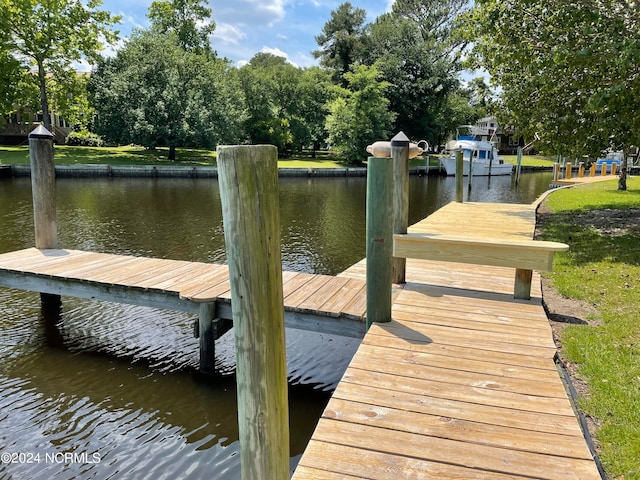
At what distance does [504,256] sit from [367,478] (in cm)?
328

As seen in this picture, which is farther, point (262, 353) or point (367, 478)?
point (367, 478)

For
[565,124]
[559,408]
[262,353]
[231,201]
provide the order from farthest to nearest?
[565,124], [559,408], [262,353], [231,201]

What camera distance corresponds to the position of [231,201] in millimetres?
2098

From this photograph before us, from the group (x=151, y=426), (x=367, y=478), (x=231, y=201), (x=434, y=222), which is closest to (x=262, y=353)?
(x=231, y=201)

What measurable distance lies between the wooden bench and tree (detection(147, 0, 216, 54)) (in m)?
47.4

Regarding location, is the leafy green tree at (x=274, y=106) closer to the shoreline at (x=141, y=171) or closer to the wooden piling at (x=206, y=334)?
the shoreline at (x=141, y=171)

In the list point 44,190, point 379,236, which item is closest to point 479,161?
point 44,190

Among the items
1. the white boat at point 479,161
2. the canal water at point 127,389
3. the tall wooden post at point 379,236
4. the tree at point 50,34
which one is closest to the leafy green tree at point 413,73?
the white boat at point 479,161

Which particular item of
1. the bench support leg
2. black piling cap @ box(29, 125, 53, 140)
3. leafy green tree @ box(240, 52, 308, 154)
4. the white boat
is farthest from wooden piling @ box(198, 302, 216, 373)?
leafy green tree @ box(240, 52, 308, 154)

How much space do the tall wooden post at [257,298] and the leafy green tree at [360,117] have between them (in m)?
36.0

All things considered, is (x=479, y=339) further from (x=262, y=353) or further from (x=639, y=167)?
(x=639, y=167)

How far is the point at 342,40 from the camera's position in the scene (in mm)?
45531

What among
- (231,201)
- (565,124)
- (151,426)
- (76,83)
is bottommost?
(151,426)

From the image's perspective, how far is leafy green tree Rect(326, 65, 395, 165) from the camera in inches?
1487
